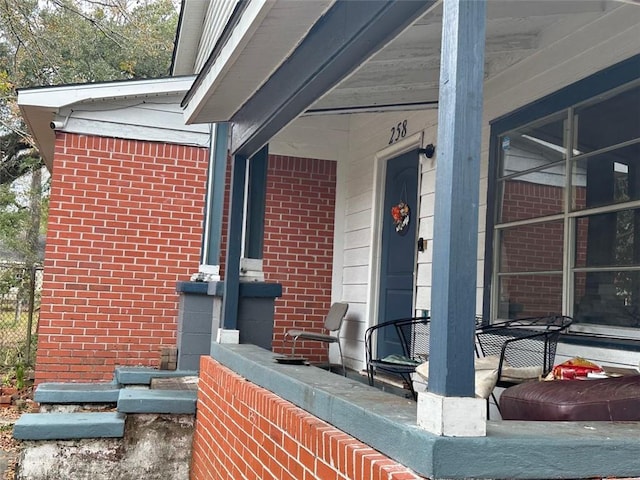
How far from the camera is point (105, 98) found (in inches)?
248

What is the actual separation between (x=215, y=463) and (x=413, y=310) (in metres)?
2.40

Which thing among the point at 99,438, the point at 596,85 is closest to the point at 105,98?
the point at 99,438

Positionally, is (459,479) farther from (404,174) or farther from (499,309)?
(404,174)

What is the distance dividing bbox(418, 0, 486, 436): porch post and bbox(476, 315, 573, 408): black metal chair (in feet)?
4.28

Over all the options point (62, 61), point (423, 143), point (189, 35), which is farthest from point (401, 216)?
point (62, 61)

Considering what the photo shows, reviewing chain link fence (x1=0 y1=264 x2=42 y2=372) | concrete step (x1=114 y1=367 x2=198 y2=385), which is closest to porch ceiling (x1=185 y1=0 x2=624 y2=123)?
concrete step (x1=114 y1=367 x2=198 y2=385)

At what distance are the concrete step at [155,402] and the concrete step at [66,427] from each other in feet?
0.37

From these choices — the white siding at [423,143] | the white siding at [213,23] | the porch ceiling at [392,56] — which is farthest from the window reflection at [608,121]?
the white siding at [213,23]

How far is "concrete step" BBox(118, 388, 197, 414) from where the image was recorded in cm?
475

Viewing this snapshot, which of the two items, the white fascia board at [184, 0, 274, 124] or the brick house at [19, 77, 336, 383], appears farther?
the brick house at [19, 77, 336, 383]

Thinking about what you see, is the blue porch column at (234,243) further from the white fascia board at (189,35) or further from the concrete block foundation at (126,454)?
the white fascia board at (189,35)

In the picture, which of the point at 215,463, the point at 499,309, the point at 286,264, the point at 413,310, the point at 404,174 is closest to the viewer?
the point at 215,463

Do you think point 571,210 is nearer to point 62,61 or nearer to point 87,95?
point 87,95

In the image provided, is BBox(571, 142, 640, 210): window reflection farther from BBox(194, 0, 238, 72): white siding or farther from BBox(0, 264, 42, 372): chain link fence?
BBox(0, 264, 42, 372): chain link fence
